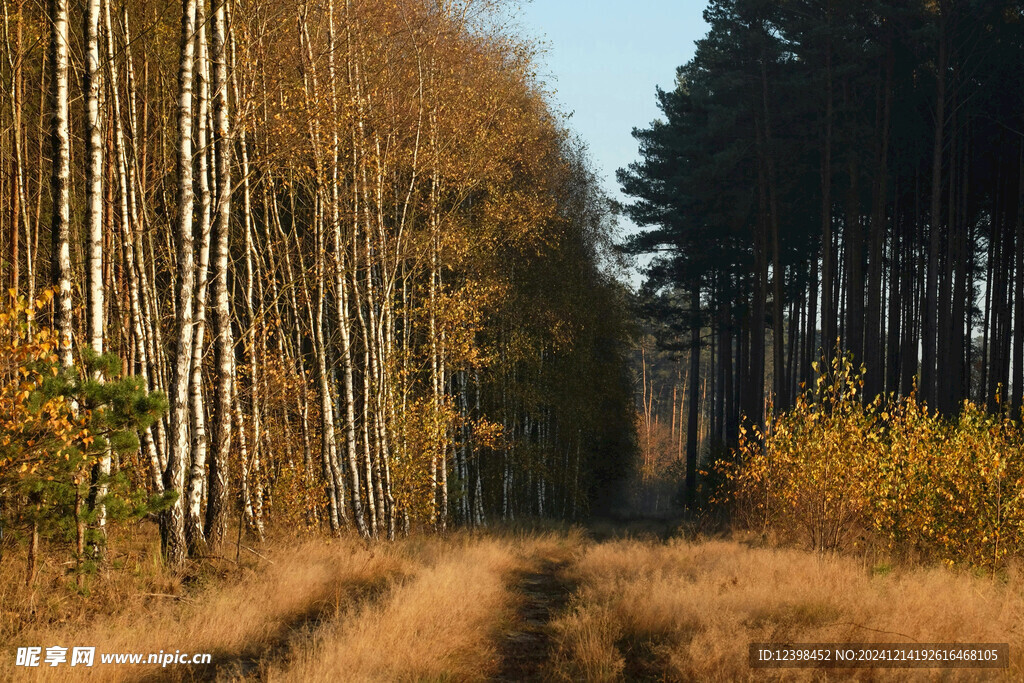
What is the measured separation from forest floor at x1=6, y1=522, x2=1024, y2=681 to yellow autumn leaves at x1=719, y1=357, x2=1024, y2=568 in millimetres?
788

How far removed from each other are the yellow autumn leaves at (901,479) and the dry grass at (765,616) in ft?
3.20

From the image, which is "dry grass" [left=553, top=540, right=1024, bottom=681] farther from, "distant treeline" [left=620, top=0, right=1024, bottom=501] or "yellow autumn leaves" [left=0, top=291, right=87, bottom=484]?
"distant treeline" [left=620, top=0, right=1024, bottom=501]

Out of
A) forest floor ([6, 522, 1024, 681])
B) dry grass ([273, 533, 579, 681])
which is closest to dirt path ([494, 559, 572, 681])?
forest floor ([6, 522, 1024, 681])

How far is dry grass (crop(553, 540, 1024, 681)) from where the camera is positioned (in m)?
6.36

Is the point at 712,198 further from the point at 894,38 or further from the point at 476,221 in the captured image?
the point at 476,221

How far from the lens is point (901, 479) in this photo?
11.5 meters

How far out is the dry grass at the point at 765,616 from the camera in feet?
20.9

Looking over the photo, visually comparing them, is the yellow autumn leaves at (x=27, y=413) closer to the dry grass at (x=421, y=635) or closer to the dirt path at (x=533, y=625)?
the dry grass at (x=421, y=635)

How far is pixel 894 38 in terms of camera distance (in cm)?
2483

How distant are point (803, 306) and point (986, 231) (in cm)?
1029

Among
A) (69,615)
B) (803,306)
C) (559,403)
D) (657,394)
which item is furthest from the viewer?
(657,394)

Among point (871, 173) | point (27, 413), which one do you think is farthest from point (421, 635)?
point (871, 173)

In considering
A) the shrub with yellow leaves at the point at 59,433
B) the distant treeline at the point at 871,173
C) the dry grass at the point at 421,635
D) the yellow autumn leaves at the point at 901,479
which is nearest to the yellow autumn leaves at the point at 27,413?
the shrub with yellow leaves at the point at 59,433

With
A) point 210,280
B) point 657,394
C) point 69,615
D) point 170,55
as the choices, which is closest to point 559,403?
point 170,55
